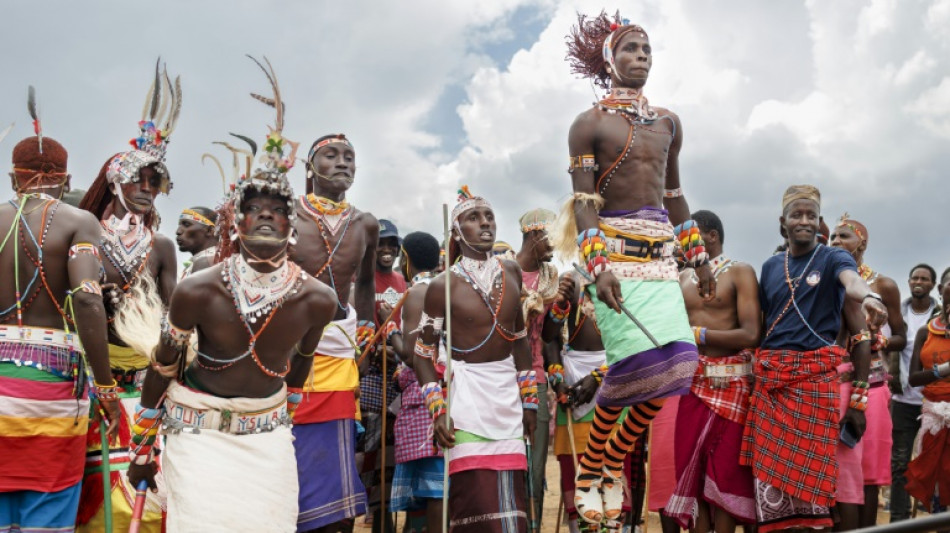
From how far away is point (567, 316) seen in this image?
726 centimetres

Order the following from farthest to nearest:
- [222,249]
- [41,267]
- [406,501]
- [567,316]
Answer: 1. [567,316]
2. [406,501]
3. [41,267]
4. [222,249]

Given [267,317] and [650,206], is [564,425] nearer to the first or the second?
[650,206]

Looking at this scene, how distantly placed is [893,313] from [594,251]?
5.67 metres

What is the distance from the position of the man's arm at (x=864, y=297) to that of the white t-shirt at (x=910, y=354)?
4283 millimetres

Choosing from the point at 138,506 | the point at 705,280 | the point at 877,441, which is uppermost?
the point at 705,280

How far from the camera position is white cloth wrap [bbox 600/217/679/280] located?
16.9 feet

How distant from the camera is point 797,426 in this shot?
5977mm

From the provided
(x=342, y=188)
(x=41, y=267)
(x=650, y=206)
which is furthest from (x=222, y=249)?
(x=650, y=206)

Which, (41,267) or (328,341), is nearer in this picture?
(41,267)

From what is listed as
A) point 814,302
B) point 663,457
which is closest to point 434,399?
point 663,457

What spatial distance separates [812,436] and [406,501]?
307 centimetres

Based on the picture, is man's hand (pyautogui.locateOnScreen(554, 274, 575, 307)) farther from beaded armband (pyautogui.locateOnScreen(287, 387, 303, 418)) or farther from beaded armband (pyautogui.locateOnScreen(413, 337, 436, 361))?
beaded armband (pyautogui.locateOnScreen(287, 387, 303, 418))

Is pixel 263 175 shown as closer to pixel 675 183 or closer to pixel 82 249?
pixel 82 249

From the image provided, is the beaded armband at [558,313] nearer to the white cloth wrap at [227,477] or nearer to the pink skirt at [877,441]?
the pink skirt at [877,441]
